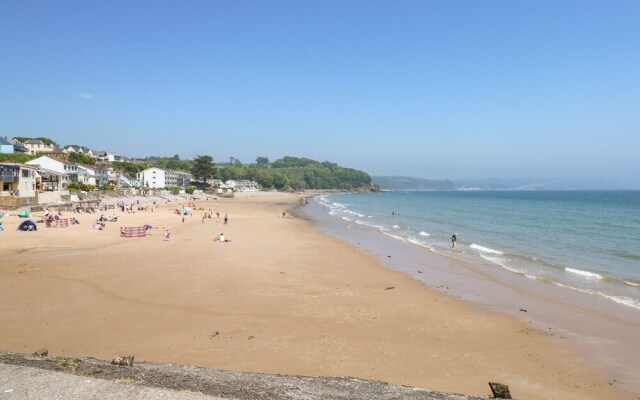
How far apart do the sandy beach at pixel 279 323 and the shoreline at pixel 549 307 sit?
63cm

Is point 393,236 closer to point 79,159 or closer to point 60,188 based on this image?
point 60,188

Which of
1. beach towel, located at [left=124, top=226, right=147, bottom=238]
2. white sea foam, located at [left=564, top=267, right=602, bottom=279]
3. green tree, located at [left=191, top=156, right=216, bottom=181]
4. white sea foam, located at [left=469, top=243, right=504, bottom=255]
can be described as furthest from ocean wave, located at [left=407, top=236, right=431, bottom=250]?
green tree, located at [left=191, top=156, right=216, bottom=181]

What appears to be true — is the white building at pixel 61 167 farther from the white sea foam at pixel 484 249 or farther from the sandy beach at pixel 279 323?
the white sea foam at pixel 484 249

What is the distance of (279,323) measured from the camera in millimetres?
12891

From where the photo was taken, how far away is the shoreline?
11.3 meters

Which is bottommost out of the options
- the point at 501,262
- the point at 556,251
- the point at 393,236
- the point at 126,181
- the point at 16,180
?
the point at 393,236

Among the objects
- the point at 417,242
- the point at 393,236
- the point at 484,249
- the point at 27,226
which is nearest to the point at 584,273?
the point at 484,249

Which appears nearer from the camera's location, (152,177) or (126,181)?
(126,181)

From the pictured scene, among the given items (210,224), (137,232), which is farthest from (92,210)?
(137,232)

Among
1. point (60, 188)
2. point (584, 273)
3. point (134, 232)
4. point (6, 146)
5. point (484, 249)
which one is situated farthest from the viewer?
point (6, 146)

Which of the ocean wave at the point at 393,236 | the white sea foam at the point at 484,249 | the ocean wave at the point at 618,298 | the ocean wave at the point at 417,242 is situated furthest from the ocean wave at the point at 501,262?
the ocean wave at the point at 393,236

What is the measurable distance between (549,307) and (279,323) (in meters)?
10.4

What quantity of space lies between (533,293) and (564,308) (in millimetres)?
2321

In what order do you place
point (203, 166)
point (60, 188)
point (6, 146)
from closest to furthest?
point (60, 188), point (6, 146), point (203, 166)
